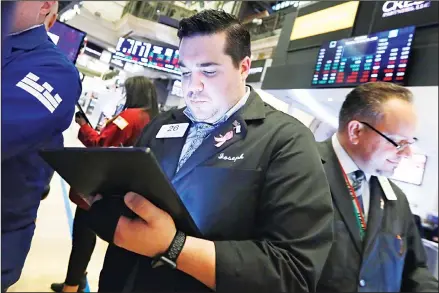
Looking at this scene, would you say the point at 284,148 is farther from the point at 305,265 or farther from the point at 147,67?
the point at 147,67

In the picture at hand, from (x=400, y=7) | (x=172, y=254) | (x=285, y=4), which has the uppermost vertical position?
(x=400, y=7)

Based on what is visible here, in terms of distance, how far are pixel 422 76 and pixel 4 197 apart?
1.18m

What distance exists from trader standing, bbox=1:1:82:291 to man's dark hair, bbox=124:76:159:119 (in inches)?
5.3

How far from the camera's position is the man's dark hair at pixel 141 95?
0.64 m

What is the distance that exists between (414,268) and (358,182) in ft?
1.03

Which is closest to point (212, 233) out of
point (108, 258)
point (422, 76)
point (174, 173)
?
point (174, 173)

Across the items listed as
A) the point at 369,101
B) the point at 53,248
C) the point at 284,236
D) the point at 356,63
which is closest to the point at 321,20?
the point at 356,63

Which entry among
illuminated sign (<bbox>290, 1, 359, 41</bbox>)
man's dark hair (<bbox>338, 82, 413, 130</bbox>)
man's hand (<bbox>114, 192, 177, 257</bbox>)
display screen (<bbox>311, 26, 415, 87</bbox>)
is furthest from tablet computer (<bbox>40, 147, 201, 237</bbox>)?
illuminated sign (<bbox>290, 1, 359, 41</bbox>)

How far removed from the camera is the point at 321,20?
1057mm

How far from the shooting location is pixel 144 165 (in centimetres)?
38

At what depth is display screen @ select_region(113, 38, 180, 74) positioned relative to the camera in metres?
0.64

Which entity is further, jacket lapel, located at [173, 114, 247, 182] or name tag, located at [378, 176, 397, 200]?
name tag, located at [378, 176, 397, 200]

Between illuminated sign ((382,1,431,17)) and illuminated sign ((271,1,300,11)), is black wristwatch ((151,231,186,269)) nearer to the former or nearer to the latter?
illuminated sign ((271,1,300,11))

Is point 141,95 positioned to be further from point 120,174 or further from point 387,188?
point 387,188
